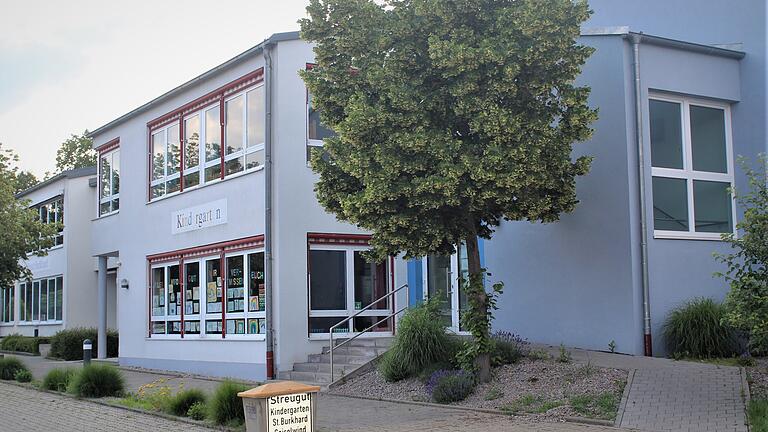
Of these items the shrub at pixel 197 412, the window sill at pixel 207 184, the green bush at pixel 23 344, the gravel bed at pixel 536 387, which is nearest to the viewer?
the gravel bed at pixel 536 387

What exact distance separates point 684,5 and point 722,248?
17.3 ft

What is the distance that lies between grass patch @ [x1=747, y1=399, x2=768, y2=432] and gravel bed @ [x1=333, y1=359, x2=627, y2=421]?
5.57 ft

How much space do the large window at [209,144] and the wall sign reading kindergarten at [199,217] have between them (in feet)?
1.95

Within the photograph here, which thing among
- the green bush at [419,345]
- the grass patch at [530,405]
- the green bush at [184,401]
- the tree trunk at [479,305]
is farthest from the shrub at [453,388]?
the green bush at [184,401]

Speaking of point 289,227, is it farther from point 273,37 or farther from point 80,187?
point 80,187

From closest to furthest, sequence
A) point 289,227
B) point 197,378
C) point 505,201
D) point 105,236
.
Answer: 1. point 505,201
2. point 289,227
3. point 197,378
4. point 105,236

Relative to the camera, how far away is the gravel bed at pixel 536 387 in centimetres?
1144

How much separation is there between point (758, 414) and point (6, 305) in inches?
1462

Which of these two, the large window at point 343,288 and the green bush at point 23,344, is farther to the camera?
the green bush at point 23,344

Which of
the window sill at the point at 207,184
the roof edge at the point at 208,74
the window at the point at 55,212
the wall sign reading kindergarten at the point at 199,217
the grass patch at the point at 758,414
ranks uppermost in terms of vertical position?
the roof edge at the point at 208,74

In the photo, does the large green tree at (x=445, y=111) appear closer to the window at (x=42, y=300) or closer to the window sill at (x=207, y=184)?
the window sill at (x=207, y=184)

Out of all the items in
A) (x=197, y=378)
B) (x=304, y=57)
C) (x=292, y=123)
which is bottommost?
(x=197, y=378)

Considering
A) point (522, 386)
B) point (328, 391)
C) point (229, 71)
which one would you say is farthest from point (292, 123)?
point (522, 386)

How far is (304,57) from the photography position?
17.9 metres
